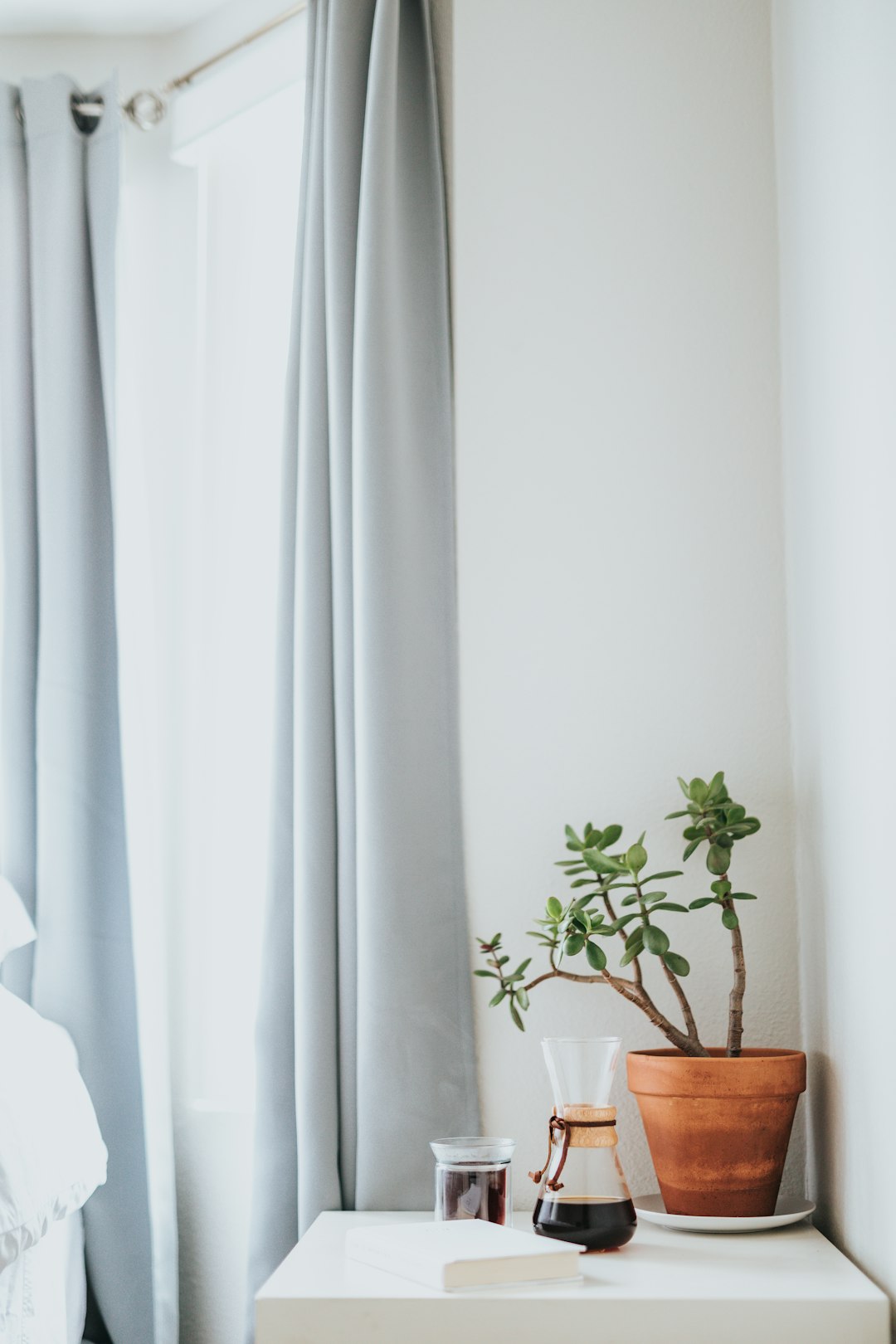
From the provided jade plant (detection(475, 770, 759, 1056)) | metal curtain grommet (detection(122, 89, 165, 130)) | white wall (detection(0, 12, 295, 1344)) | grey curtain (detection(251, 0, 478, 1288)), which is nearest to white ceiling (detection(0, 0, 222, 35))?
white wall (detection(0, 12, 295, 1344))

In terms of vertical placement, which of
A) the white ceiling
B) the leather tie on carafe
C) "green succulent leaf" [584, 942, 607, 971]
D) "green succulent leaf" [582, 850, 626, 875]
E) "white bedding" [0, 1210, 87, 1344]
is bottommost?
"white bedding" [0, 1210, 87, 1344]

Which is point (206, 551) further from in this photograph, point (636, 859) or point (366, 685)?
point (636, 859)

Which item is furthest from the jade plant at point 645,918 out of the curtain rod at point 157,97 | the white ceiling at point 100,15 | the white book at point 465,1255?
the white ceiling at point 100,15

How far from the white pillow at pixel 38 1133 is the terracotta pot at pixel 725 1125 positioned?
0.63 metres

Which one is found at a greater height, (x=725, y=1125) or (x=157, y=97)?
(x=157, y=97)

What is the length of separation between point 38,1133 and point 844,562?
3.32 ft

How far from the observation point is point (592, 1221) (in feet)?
3.72

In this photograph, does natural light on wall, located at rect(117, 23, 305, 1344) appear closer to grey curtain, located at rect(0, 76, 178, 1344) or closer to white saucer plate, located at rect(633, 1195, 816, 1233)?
grey curtain, located at rect(0, 76, 178, 1344)

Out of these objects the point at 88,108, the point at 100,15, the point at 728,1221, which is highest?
the point at 100,15

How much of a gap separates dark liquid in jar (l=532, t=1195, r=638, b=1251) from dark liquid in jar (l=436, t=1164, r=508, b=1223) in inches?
2.0

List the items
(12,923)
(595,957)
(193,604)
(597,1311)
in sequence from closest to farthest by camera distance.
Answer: (597,1311), (595,957), (12,923), (193,604)

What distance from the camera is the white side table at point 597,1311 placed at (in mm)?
983

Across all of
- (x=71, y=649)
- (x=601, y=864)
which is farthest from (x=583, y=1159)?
(x=71, y=649)

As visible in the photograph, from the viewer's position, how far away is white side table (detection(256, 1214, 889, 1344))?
983 millimetres
